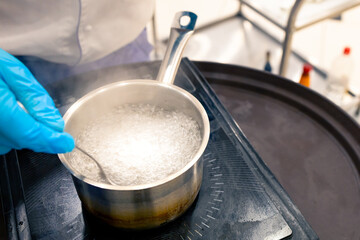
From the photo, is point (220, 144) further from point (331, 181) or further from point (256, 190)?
point (331, 181)

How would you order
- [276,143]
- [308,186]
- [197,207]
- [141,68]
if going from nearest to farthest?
[197,207]
[308,186]
[276,143]
[141,68]

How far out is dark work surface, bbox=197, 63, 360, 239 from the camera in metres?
0.77

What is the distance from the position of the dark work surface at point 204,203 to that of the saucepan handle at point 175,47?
196mm

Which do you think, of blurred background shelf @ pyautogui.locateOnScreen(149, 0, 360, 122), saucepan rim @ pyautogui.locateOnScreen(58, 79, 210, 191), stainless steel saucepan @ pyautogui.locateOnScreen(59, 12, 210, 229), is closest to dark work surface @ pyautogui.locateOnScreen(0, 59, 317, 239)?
→ stainless steel saucepan @ pyautogui.locateOnScreen(59, 12, 210, 229)

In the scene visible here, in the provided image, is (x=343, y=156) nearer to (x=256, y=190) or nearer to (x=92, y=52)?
(x=256, y=190)

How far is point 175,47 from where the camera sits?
33.7 inches

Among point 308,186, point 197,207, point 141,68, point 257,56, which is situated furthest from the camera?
point 257,56

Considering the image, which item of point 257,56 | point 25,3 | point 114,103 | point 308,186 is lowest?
point 257,56

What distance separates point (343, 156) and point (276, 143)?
18 cm

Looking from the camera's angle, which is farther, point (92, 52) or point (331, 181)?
point (92, 52)

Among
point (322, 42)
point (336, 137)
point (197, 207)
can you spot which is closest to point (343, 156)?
point (336, 137)

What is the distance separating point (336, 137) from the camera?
909 millimetres

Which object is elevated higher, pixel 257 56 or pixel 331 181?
pixel 331 181

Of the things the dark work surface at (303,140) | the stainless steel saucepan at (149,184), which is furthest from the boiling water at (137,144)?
the dark work surface at (303,140)
